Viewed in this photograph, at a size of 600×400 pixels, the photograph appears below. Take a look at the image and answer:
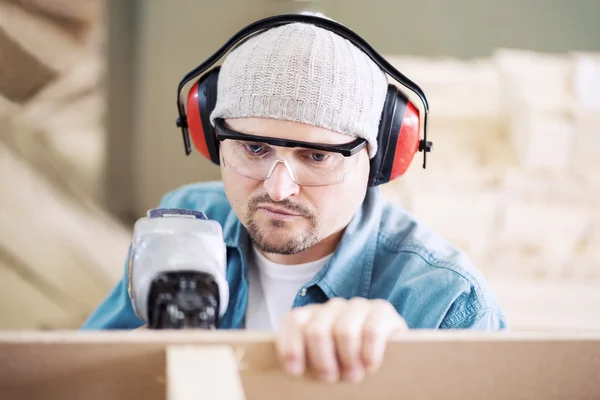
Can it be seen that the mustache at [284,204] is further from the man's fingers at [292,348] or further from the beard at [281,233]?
the man's fingers at [292,348]

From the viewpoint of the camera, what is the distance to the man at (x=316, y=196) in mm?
1245

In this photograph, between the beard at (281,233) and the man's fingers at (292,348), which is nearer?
the man's fingers at (292,348)

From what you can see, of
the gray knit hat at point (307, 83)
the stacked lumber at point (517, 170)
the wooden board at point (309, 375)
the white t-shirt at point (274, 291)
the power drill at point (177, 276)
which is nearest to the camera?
the wooden board at point (309, 375)

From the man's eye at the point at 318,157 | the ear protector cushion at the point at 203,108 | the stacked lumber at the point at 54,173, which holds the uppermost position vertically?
the ear protector cushion at the point at 203,108

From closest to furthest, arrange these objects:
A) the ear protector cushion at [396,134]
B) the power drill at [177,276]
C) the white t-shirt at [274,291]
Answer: the power drill at [177,276] < the ear protector cushion at [396,134] < the white t-shirt at [274,291]

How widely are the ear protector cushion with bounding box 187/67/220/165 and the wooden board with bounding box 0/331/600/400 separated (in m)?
0.79

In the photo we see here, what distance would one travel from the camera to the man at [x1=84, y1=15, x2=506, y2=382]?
1245 mm

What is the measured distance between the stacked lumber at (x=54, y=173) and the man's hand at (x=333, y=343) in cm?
250

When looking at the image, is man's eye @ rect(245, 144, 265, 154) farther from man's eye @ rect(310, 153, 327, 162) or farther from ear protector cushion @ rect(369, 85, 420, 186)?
ear protector cushion @ rect(369, 85, 420, 186)

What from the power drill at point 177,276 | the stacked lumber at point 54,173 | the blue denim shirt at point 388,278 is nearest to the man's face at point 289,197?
the blue denim shirt at point 388,278

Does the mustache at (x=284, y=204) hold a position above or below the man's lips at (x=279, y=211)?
above

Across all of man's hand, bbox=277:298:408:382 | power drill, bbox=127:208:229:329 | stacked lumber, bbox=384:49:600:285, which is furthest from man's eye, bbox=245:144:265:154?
stacked lumber, bbox=384:49:600:285

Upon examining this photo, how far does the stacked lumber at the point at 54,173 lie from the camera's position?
312cm

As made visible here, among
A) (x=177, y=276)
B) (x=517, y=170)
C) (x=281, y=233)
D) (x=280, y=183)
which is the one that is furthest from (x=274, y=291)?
(x=517, y=170)
